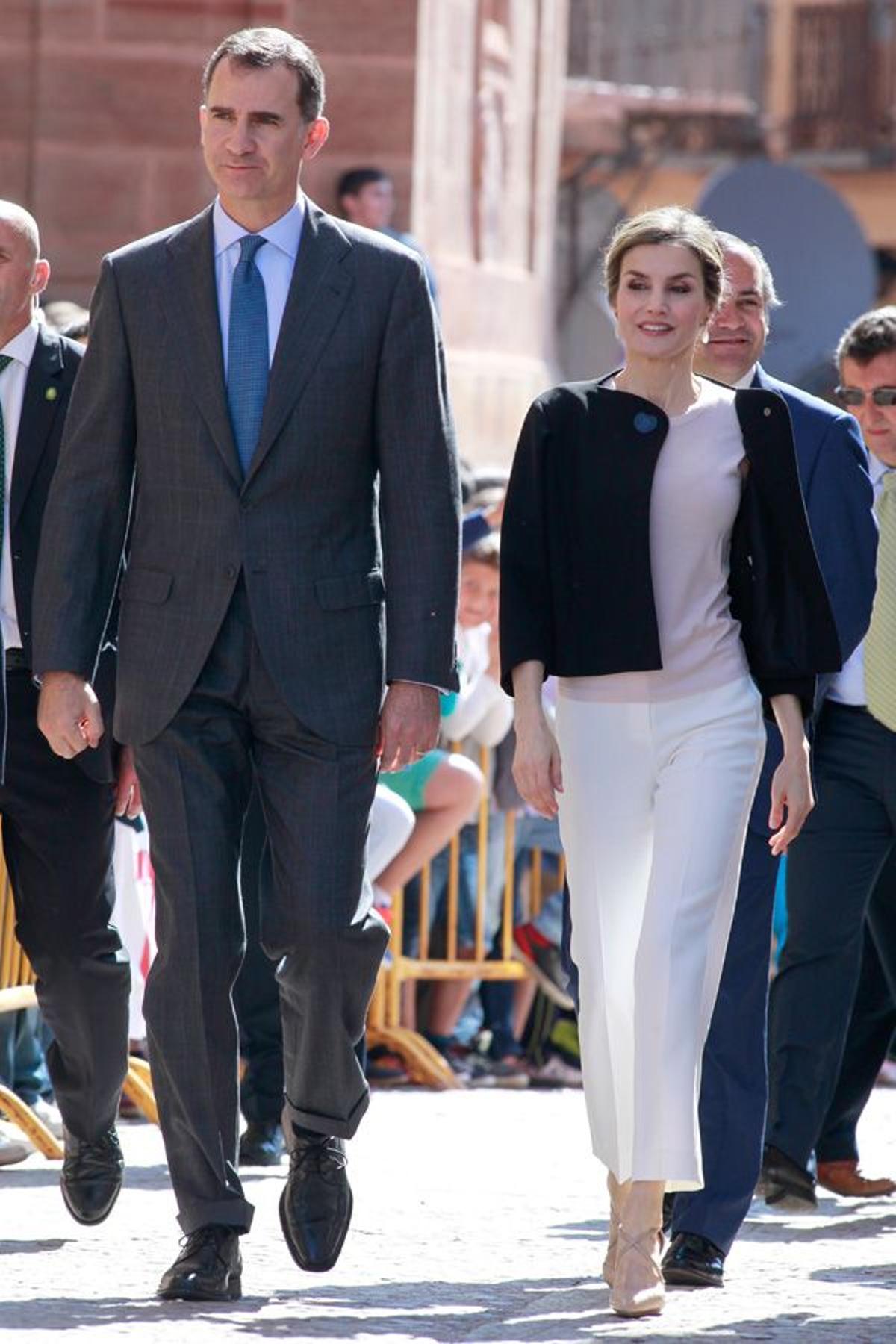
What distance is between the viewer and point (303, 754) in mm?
6180

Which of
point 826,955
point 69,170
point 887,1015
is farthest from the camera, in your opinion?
point 69,170

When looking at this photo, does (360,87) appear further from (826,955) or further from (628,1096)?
(628,1096)

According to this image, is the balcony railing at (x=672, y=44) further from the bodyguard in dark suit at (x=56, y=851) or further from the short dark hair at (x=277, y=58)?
the short dark hair at (x=277, y=58)

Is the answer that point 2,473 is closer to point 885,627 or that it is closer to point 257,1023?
point 257,1023

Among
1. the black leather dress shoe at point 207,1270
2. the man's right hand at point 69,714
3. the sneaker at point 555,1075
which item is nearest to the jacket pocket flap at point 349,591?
the man's right hand at point 69,714

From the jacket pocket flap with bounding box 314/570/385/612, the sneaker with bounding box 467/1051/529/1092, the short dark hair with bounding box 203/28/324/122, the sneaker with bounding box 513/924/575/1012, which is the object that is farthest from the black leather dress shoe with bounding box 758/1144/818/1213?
the sneaker with bounding box 513/924/575/1012

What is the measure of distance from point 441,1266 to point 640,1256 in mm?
753

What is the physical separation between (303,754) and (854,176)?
31971mm

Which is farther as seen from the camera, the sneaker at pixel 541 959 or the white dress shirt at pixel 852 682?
the sneaker at pixel 541 959

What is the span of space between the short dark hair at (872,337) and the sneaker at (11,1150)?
286cm

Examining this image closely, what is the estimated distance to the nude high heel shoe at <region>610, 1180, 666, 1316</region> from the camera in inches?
238

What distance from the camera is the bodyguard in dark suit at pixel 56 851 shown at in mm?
6895

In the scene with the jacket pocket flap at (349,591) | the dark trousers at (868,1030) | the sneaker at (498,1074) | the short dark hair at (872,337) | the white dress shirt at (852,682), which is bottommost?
the sneaker at (498,1074)

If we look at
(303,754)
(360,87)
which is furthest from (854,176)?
(303,754)
